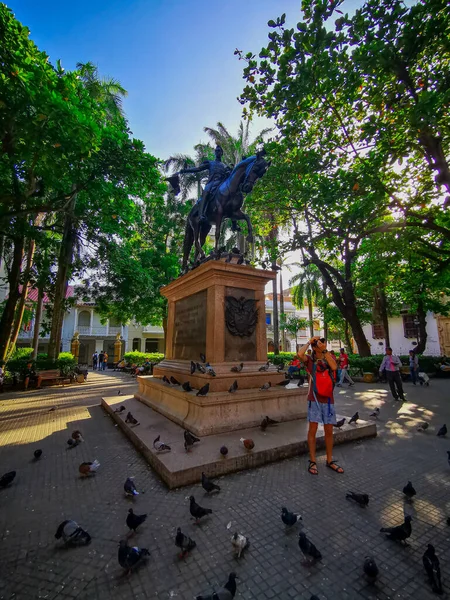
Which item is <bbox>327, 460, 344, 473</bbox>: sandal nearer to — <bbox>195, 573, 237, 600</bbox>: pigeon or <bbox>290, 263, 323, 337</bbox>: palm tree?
<bbox>195, 573, 237, 600</bbox>: pigeon

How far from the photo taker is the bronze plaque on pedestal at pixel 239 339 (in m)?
6.04

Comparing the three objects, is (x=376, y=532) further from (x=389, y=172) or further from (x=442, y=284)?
(x=442, y=284)

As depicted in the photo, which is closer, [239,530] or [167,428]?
[239,530]

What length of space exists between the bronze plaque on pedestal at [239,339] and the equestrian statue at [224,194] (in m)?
1.05

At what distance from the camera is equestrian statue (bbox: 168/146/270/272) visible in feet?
21.2

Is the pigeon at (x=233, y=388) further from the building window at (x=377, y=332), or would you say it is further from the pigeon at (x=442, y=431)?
the building window at (x=377, y=332)

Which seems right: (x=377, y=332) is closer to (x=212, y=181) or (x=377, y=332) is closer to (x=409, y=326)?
(x=409, y=326)

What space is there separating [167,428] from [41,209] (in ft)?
29.6

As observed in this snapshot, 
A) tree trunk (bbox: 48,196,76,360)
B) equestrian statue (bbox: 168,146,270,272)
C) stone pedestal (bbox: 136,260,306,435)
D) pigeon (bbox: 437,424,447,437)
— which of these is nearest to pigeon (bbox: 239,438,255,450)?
stone pedestal (bbox: 136,260,306,435)

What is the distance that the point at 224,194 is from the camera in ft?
22.8

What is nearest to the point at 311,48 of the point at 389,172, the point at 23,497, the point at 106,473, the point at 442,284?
the point at 389,172

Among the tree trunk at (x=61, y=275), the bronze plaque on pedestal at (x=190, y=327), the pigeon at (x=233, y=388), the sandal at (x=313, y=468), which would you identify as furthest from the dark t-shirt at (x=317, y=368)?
the tree trunk at (x=61, y=275)

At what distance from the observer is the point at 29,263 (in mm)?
16000

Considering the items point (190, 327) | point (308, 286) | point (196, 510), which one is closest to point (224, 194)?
point (190, 327)
